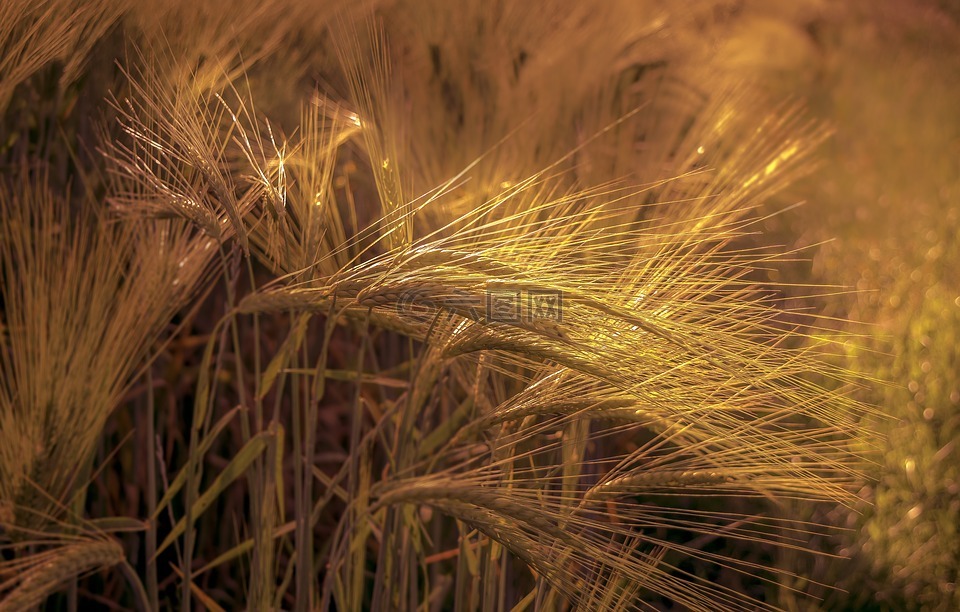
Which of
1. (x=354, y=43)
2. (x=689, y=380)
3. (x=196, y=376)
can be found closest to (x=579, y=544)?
(x=689, y=380)

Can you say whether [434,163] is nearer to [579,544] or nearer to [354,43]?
[354,43]

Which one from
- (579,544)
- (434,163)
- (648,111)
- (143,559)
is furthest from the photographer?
(648,111)

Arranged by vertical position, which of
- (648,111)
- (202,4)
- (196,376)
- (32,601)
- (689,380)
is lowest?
(32,601)

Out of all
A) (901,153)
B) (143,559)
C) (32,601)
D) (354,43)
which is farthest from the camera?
(901,153)

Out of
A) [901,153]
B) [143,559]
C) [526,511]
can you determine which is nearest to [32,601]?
[526,511]

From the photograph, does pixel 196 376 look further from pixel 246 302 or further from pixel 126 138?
pixel 246 302

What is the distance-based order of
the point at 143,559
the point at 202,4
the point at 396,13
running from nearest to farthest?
1. the point at 202,4
2. the point at 143,559
3. the point at 396,13

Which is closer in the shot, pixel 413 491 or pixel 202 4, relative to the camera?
pixel 413 491

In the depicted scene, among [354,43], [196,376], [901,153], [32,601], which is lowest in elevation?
[32,601]

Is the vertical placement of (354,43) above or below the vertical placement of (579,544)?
above
